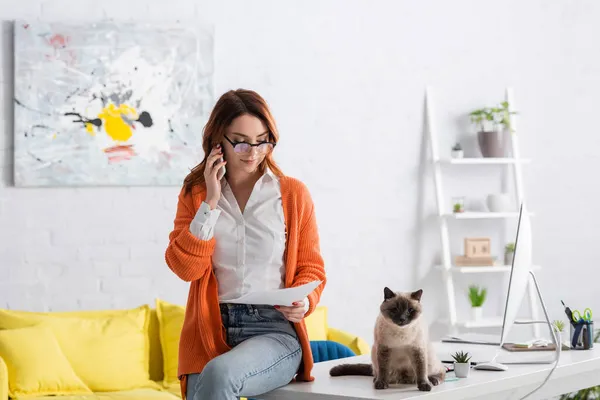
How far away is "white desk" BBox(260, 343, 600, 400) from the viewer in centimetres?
204

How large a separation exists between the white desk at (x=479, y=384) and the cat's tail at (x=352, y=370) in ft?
0.07

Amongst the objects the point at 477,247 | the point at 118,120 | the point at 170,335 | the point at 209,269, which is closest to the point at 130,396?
the point at 170,335

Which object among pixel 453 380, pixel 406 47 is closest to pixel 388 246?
pixel 406 47

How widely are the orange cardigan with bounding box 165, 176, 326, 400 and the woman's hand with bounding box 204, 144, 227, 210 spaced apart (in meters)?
0.07

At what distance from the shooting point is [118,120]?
4441mm

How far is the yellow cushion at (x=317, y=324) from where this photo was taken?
4.38 meters

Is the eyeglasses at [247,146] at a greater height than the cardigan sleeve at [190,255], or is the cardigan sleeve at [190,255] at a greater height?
the eyeglasses at [247,146]

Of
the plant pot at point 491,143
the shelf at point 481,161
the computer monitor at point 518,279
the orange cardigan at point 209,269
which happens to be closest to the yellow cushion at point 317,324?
the shelf at point 481,161

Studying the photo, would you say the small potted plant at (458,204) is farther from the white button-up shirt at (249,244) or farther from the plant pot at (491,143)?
the white button-up shirt at (249,244)

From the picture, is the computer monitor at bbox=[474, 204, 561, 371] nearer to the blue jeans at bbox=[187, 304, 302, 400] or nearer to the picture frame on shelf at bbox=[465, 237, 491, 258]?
the blue jeans at bbox=[187, 304, 302, 400]

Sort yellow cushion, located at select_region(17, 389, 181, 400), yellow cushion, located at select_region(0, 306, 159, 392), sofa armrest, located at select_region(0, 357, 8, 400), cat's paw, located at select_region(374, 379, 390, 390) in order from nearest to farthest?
cat's paw, located at select_region(374, 379, 390, 390)
sofa armrest, located at select_region(0, 357, 8, 400)
yellow cushion, located at select_region(17, 389, 181, 400)
yellow cushion, located at select_region(0, 306, 159, 392)

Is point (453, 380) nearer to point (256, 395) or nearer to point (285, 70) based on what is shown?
point (256, 395)

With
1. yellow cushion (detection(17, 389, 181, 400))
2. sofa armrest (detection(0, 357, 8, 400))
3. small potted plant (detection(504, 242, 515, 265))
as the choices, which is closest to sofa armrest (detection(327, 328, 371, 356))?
yellow cushion (detection(17, 389, 181, 400))

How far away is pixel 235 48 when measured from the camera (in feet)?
15.4
